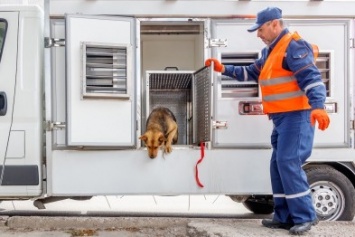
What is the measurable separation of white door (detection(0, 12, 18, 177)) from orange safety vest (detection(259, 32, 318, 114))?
7.58 feet

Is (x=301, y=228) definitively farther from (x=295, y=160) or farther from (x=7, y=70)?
(x=7, y=70)

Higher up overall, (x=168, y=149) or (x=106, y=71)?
(x=106, y=71)

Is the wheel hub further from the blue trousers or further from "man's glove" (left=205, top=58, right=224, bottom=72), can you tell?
"man's glove" (left=205, top=58, right=224, bottom=72)

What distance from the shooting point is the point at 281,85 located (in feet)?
12.8

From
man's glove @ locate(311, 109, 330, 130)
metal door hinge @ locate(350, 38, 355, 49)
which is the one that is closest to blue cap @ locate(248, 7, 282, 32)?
man's glove @ locate(311, 109, 330, 130)

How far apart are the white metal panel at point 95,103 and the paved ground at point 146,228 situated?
0.77 m

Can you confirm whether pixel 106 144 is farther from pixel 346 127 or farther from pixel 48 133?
pixel 346 127

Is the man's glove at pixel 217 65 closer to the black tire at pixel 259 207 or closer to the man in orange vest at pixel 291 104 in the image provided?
the man in orange vest at pixel 291 104

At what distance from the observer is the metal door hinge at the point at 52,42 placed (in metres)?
4.43

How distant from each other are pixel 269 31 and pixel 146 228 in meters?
2.11

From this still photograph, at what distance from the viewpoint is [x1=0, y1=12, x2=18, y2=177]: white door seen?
4379mm

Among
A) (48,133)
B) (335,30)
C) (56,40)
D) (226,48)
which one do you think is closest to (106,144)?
(48,133)

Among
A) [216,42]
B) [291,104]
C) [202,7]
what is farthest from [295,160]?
[202,7]

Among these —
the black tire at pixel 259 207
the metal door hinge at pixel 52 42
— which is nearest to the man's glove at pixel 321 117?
the black tire at pixel 259 207
